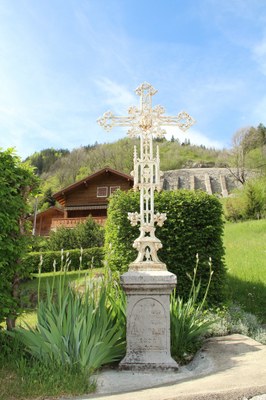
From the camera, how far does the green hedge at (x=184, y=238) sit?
24.1ft

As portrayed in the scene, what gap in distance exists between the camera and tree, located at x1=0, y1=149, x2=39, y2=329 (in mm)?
4578

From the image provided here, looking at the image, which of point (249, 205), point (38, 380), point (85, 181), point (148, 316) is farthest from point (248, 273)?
point (85, 181)

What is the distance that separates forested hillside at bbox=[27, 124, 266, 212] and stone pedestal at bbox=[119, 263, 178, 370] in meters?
11.5

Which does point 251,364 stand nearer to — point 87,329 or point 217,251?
point 87,329

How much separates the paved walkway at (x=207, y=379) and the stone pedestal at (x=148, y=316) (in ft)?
0.76

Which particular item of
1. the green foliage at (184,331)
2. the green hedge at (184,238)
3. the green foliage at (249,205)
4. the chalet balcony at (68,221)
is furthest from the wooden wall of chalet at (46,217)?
the green foliage at (184,331)

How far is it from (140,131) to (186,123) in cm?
69

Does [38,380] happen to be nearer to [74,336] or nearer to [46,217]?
[74,336]

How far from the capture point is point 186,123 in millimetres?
5527

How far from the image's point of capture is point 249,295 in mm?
8766

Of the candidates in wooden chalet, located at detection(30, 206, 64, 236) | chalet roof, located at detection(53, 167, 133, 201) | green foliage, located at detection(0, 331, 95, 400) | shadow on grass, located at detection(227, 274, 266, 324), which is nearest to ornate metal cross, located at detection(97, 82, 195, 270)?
green foliage, located at detection(0, 331, 95, 400)

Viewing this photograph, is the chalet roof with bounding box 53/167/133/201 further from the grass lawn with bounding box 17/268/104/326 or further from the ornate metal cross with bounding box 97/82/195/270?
the ornate metal cross with bounding box 97/82/195/270

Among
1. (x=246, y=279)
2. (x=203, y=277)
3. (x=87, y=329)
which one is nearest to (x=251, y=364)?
(x=87, y=329)

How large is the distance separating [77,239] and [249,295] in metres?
10.8
